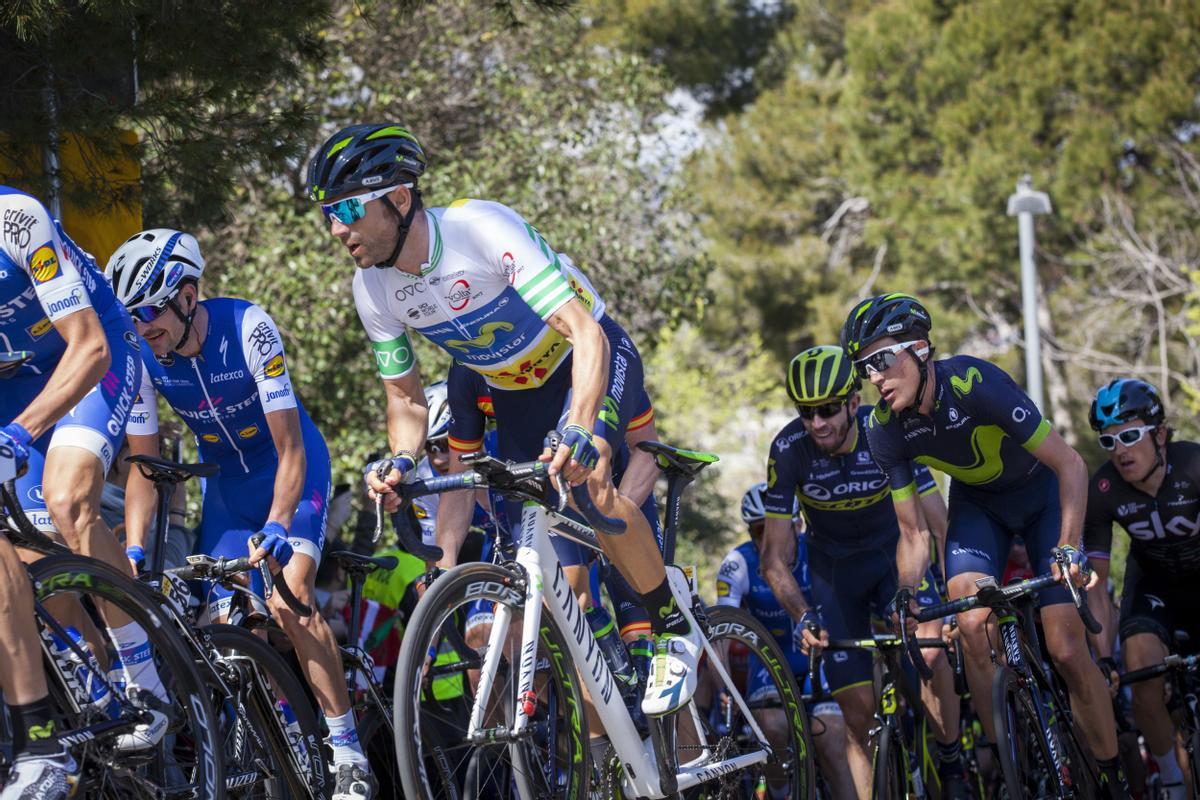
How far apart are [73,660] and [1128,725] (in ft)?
18.7

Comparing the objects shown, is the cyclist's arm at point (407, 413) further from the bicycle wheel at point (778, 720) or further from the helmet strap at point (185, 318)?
the bicycle wheel at point (778, 720)

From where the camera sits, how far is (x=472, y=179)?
13703mm

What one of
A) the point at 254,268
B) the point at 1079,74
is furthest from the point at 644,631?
the point at 1079,74

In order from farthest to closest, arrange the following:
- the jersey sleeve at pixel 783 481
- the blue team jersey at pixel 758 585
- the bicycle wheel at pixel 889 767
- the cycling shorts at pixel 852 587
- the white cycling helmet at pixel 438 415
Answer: the blue team jersey at pixel 758 585, the white cycling helmet at pixel 438 415, the cycling shorts at pixel 852 587, the jersey sleeve at pixel 783 481, the bicycle wheel at pixel 889 767

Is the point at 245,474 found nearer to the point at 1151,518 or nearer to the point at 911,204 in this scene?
the point at 1151,518

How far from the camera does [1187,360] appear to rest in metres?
26.6

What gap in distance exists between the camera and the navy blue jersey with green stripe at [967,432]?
20.4 ft

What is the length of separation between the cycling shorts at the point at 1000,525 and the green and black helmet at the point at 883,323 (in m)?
0.92

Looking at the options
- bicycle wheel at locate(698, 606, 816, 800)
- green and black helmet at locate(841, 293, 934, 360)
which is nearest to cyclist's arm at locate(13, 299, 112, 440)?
bicycle wheel at locate(698, 606, 816, 800)

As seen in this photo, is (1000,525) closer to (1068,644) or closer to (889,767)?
(1068,644)

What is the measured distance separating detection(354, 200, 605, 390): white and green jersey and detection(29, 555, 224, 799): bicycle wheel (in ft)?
4.39

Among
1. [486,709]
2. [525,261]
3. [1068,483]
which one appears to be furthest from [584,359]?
[1068,483]

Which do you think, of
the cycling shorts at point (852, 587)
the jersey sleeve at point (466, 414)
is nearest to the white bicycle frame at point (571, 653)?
the jersey sleeve at point (466, 414)

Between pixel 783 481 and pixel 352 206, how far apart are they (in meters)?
3.21
